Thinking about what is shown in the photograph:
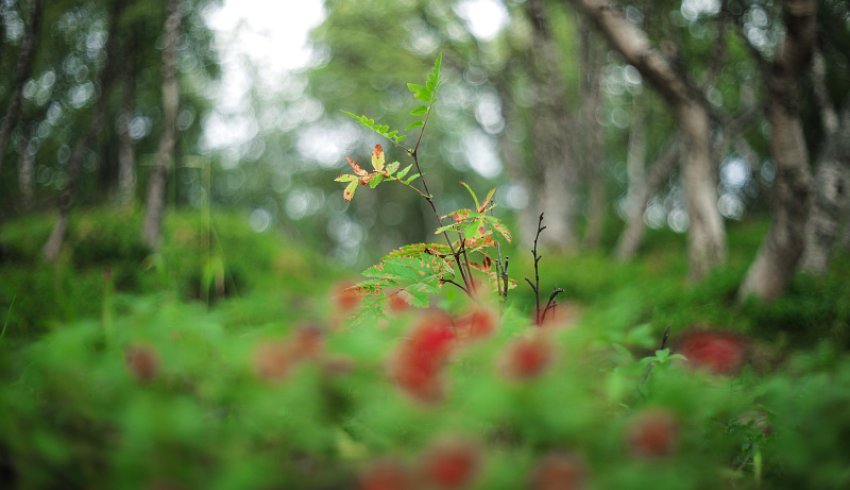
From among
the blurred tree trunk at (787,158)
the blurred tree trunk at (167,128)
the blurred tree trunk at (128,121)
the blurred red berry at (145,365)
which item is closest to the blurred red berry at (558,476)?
the blurred red berry at (145,365)

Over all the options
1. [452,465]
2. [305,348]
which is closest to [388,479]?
[452,465]

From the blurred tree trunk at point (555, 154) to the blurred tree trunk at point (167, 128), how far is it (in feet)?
20.6

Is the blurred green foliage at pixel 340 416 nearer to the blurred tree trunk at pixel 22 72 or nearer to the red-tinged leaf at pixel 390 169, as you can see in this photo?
the red-tinged leaf at pixel 390 169

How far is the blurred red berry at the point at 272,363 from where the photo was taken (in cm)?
78

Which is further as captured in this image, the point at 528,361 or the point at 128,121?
the point at 128,121

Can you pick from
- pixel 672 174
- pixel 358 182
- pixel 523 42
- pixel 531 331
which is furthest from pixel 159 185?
pixel 672 174

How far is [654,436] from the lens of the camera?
68 centimetres

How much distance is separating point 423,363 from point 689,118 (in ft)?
19.0

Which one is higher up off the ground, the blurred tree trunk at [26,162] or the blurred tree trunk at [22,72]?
the blurred tree trunk at [22,72]

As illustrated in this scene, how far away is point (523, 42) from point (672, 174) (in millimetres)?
8981

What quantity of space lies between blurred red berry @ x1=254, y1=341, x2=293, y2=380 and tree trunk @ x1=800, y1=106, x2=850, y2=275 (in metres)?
5.44

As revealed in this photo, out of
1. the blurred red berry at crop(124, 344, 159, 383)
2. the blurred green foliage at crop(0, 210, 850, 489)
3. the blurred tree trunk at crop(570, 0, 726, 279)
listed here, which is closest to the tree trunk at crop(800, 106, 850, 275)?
the blurred tree trunk at crop(570, 0, 726, 279)

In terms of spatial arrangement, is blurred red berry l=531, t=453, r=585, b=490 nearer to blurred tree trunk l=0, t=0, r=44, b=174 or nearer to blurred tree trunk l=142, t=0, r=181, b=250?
blurred tree trunk l=0, t=0, r=44, b=174

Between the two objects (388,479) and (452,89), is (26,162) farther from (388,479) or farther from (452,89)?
(452,89)
